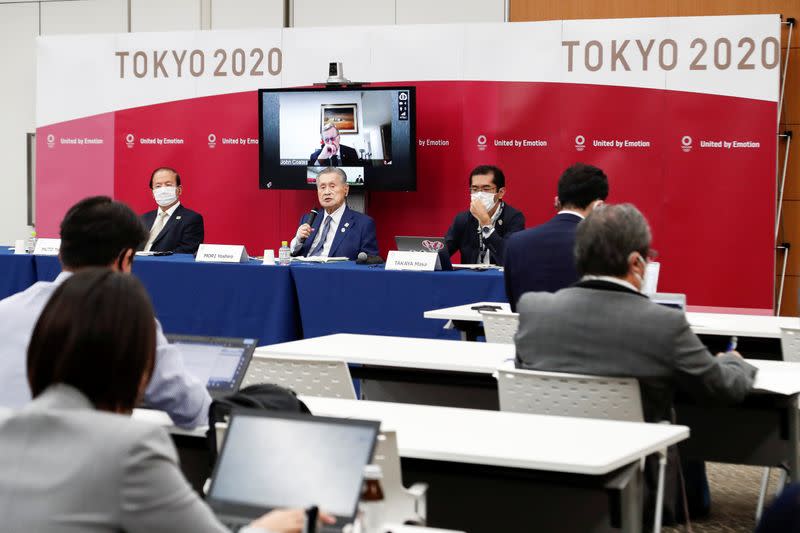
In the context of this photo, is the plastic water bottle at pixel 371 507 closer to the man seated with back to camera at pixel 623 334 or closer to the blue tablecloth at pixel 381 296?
the man seated with back to camera at pixel 623 334

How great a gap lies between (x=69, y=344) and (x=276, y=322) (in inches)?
203

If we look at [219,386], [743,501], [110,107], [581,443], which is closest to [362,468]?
[581,443]

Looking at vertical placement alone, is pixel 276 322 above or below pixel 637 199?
below

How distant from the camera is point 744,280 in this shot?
7816 millimetres

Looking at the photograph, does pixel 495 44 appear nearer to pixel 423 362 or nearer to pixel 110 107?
pixel 110 107

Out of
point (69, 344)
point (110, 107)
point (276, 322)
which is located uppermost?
point (110, 107)

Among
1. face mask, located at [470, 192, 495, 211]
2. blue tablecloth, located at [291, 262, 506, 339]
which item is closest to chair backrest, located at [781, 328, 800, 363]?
blue tablecloth, located at [291, 262, 506, 339]

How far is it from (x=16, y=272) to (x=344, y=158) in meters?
2.66

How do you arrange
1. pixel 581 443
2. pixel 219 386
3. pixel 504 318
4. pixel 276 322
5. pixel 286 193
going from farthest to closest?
pixel 286 193 → pixel 276 322 → pixel 504 318 → pixel 219 386 → pixel 581 443

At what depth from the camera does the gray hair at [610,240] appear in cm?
315

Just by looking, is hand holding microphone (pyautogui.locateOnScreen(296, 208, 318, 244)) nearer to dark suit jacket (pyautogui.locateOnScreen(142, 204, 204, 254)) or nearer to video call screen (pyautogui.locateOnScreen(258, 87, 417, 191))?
dark suit jacket (pyautogui.locateOnScreen(142, 204, 204, 254))

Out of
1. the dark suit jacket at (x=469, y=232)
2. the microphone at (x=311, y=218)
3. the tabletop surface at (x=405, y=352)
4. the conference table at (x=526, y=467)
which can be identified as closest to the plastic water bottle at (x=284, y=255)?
the microphone at (x=311, y=218)

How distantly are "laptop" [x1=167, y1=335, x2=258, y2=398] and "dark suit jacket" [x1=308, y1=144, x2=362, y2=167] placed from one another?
222 inches

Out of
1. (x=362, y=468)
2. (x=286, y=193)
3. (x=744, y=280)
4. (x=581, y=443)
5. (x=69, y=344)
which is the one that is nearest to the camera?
(x=69, y=344)
